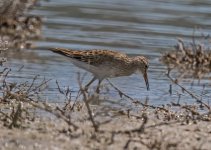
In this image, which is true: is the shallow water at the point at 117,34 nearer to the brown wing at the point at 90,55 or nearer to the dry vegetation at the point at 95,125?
the brown wing at the point at 90,55

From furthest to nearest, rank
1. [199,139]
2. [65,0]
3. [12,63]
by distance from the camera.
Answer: [65,0]
[12,63]
[199,139]

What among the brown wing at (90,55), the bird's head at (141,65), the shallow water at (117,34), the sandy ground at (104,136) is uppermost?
the brown wing at (90,55)

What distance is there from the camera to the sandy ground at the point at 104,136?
24.2 ft

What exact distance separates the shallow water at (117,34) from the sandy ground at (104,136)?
1796 mm

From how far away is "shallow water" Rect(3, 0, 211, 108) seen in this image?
1160 centimetres

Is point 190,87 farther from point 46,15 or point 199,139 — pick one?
point 46,15

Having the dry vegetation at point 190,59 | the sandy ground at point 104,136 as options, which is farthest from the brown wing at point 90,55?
the dry vegetation at point 190,59

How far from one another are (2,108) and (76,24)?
7.95 m

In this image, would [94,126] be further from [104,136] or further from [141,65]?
[141,65]

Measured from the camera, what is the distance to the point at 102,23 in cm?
1712

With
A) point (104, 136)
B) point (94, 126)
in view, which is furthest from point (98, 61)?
point (104, 136)

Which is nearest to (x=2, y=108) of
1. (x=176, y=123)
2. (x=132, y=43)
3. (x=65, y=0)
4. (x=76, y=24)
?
(x=176, y=123)

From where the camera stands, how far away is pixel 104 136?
24.6ft

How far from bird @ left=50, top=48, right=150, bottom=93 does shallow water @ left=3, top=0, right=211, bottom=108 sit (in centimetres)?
27
